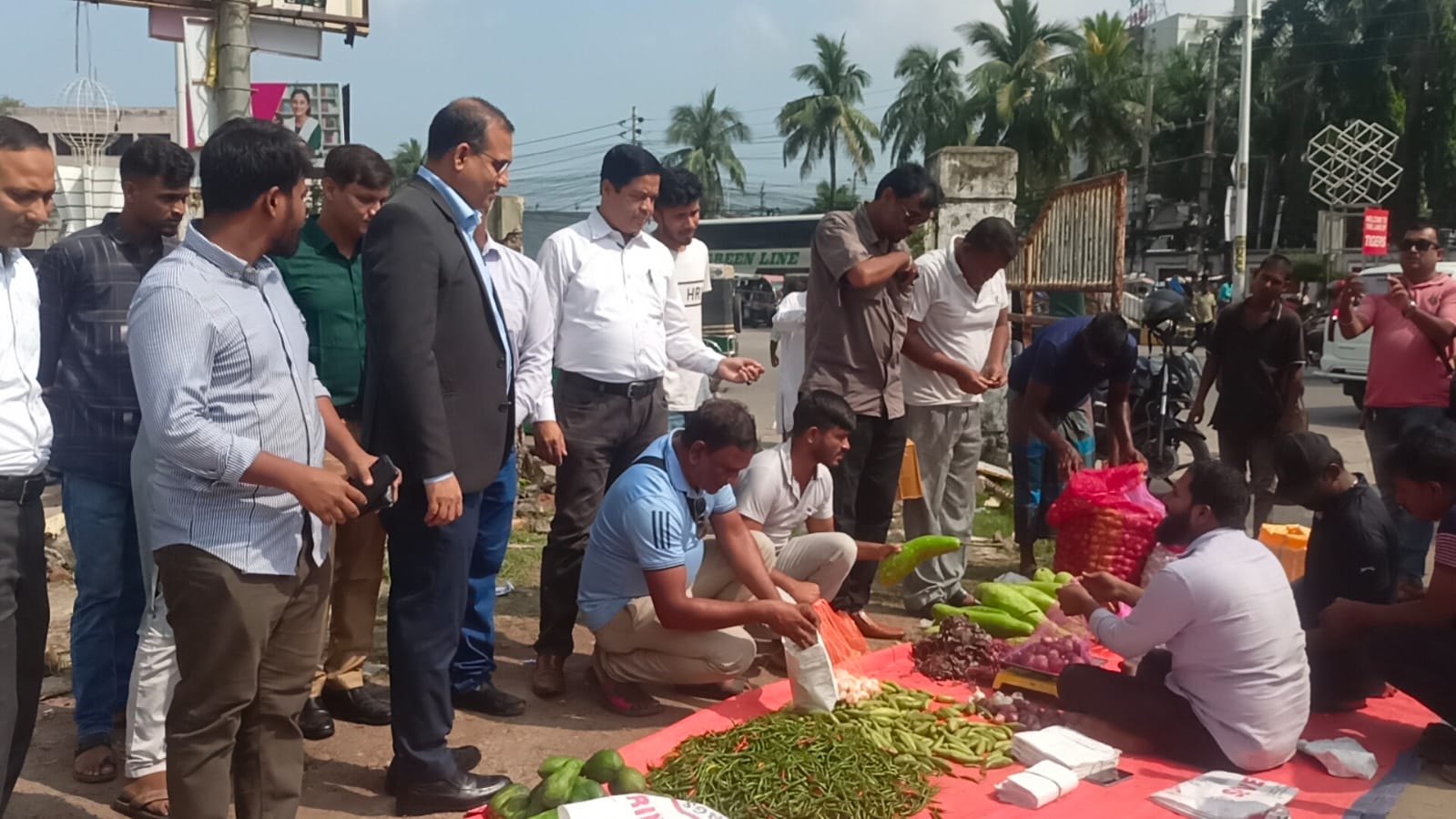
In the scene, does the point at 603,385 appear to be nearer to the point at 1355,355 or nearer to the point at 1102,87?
the point at 1355,355

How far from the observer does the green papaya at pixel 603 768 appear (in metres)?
3.42

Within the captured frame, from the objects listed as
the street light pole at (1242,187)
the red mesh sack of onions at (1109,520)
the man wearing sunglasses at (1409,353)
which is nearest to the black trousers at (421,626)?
the red mesh sack of onions at (1109,520)

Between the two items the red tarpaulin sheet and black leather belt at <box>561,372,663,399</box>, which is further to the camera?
black leather belt at <box>561,372,663,399</box>

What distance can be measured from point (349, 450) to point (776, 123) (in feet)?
169

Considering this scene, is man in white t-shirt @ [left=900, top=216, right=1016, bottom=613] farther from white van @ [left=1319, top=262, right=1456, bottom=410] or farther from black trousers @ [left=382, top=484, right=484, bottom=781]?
white van @ [left=1319, top=262, right=1456, bottom=410]

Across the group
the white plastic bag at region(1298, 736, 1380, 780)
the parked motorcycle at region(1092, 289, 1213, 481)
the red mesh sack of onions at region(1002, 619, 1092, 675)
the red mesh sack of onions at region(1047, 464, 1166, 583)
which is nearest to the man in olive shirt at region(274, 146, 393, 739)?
the red mesh sack of onions at region(1002, 619, 1092, 675)

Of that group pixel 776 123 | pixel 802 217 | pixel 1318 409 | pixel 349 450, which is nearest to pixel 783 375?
pixel 349 450

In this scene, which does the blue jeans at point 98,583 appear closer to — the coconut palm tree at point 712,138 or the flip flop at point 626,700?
the flip flop at point 626,700

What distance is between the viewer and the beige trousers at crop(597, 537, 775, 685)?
4.38 metres

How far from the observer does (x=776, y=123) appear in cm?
5272

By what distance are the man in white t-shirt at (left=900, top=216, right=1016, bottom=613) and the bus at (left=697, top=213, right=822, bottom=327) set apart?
1246 inches

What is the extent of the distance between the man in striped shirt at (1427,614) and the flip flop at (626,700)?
2.68 meters

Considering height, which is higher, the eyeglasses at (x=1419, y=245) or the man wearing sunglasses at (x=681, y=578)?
the eyeglasses at (x=1419, y=245)

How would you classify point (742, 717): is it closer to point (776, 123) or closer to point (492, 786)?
point (492, 786)
